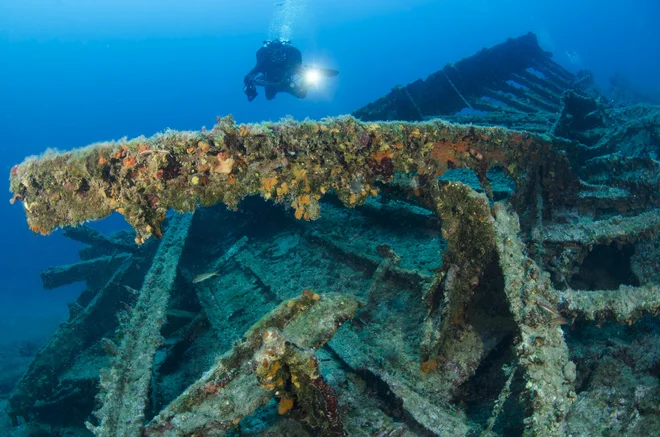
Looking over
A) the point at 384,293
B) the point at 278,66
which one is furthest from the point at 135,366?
the point at 278,66

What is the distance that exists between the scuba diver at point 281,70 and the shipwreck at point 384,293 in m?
9.54

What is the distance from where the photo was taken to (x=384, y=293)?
193 inches

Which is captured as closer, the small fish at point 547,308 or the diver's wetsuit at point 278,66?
the small fish at point 547,308

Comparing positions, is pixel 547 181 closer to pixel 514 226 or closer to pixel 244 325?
pixel 514 226

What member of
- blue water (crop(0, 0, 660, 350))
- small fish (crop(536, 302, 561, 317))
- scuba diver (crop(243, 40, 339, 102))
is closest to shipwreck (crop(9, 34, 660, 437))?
small fish (crop(536, 302, 561, 317))

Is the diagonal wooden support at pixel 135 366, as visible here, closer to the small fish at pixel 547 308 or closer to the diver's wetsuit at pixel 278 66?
the small fish at pixel 547 308

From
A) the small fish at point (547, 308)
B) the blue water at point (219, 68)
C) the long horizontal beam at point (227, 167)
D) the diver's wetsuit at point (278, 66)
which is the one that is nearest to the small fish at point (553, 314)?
the small fish at point (547, 308)

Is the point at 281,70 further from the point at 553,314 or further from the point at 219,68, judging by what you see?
the point at 219,68

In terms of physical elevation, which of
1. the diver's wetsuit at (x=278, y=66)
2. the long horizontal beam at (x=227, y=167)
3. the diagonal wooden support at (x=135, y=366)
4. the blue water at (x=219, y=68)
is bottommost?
the diagonal wooden support at (x=135, y=366)

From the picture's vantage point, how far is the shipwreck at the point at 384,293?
8.63ft

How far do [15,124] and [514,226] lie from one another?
620 feet

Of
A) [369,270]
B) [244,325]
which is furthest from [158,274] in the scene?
[369,270]

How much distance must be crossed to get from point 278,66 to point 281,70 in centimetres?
19

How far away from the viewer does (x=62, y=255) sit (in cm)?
5488
